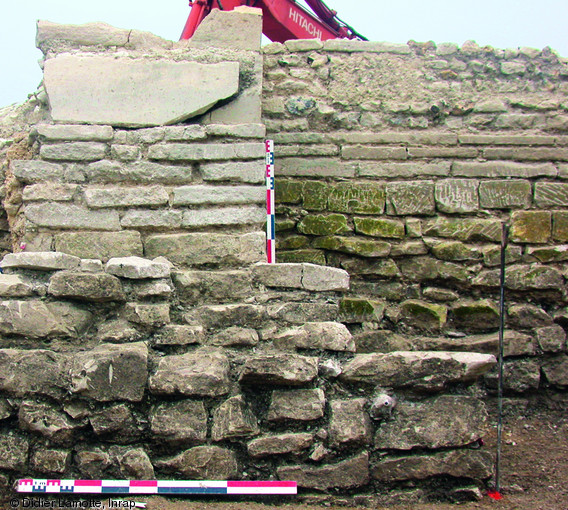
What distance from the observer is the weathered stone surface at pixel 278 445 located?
2.52m

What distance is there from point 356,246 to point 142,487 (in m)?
2.25

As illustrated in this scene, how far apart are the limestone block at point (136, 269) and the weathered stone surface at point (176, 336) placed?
0.26 meters

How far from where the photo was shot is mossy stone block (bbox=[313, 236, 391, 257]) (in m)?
4.08

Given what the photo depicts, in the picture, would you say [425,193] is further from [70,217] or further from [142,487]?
[142,487]

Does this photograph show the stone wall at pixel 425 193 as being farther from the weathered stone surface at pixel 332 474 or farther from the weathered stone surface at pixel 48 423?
the weathered stone surface at pixel 48 423

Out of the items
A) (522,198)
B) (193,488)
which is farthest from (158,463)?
(522,198)

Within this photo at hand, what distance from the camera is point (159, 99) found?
3070 mm

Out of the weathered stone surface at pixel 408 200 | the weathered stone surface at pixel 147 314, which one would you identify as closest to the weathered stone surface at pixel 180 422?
the weathered stone surface at pixel 147 314

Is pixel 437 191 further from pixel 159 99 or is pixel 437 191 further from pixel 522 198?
pixel 159 99

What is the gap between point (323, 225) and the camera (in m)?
4.14

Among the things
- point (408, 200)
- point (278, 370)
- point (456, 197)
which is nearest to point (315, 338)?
point (278, 370)

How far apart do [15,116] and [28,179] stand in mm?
1254

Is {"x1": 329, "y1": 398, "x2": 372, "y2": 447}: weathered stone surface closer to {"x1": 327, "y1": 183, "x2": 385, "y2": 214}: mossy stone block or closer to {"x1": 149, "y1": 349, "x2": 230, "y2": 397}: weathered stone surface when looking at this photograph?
{"x1": 149, "y1": 349, "x2": 230, "y2": 397}: weathered stone surface

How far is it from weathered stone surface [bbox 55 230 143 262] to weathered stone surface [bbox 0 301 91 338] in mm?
330
